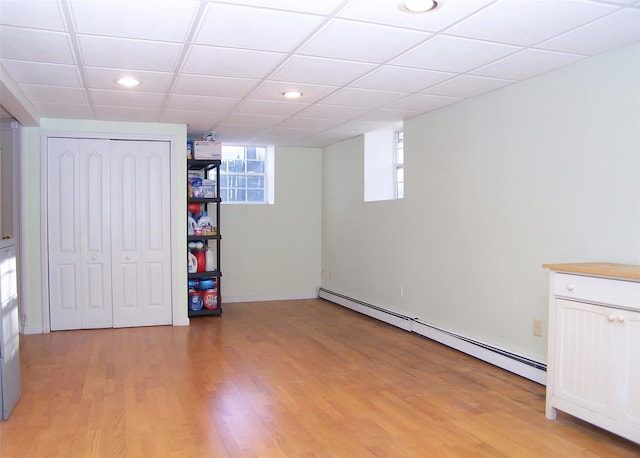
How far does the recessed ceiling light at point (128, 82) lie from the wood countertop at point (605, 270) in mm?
3058

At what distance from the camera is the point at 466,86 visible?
402 cm

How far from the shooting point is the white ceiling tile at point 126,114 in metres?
4.86

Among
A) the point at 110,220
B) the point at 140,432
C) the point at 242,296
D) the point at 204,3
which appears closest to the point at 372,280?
the point at 242,296

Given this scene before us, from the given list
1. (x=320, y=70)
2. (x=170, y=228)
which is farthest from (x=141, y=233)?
(x=320, y=70)

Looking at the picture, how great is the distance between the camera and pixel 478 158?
4.36 meters

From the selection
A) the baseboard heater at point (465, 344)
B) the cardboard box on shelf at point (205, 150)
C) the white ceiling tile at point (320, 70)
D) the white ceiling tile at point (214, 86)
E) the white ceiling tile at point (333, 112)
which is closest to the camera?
the white ceiling tile at point (320, 70)

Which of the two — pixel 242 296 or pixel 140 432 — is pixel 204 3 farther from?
pixel 242 296

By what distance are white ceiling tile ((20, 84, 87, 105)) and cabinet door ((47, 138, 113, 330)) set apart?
98cm

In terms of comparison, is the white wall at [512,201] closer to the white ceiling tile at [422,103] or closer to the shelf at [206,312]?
the white ceiling tile at [422,103]

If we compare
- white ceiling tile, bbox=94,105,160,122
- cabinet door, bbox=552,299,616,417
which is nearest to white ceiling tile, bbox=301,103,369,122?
white ceiling tile, bbox=94,105,160,122

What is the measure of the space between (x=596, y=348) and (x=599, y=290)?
0.30 m

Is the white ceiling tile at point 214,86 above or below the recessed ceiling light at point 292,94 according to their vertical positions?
below

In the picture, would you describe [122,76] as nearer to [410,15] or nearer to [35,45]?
[35,45]

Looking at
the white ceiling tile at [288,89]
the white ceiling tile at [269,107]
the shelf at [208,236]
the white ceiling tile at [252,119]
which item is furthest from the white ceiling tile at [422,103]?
the shelf at [208,236]
